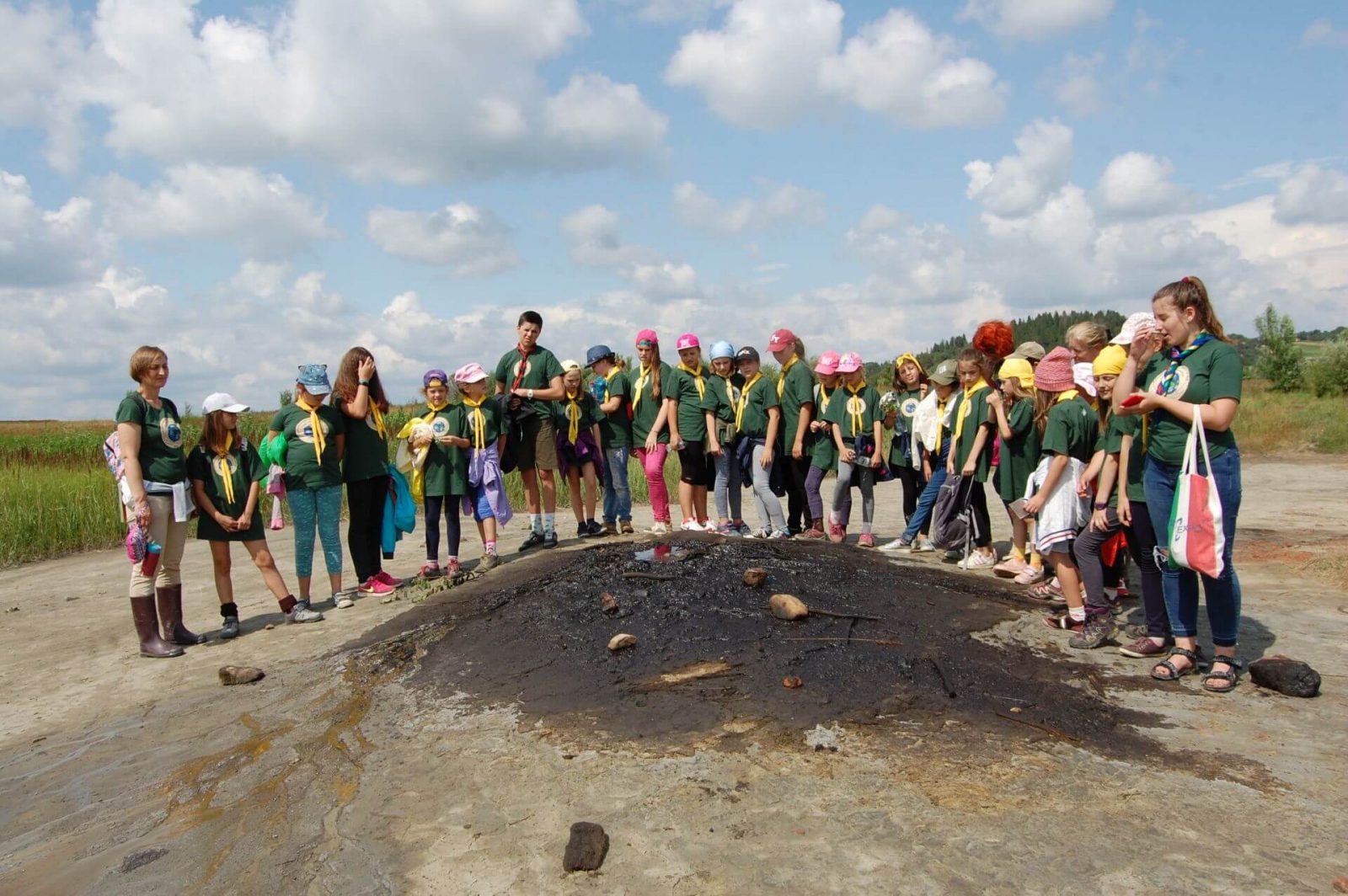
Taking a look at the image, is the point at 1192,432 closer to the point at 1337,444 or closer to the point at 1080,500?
the point at 1080,500

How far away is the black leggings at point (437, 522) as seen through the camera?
7977 mm

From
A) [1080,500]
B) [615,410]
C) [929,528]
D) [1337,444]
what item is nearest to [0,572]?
[615,410]

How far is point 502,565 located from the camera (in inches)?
323

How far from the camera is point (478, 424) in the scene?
8.09 m

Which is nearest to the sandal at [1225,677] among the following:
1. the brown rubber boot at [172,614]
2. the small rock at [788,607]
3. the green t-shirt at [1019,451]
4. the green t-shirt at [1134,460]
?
the green t-shirt at [1134,460]

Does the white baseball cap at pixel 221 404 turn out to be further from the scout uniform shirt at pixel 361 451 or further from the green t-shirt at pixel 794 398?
the green t-shirt at pixel 794 398

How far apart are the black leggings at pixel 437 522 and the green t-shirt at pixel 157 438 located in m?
2.03

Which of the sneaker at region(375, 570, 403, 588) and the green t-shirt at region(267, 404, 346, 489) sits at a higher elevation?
the green t-shirt at region(267, 404, 346, 489)

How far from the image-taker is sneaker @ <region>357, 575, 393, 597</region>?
25.0 feet

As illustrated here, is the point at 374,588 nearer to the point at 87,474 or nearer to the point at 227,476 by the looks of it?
the point at 227,476

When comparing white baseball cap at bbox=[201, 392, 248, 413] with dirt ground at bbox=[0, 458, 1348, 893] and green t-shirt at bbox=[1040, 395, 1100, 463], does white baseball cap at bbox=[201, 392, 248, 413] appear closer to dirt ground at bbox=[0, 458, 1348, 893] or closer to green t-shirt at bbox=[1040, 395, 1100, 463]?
dirt ground at bbox=[0, 458, 1348, 893]

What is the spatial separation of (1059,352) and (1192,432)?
6.80ft

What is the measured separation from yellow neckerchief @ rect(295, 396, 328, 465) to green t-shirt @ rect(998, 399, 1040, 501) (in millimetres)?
5392

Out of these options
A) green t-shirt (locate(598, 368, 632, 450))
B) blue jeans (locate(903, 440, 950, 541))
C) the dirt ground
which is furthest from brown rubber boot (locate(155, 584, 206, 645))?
blue jeans (locate(903, 440, 950, 541))
